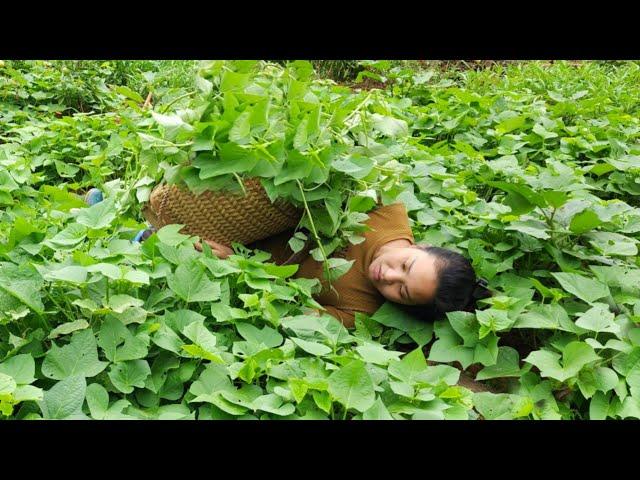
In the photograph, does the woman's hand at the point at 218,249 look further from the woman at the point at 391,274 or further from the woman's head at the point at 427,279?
the woman's head at the point at 427,279

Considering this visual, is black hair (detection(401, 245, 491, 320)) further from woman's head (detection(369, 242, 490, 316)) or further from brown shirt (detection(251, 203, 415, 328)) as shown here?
brown shirt (detection(251, 203, 415, 328))

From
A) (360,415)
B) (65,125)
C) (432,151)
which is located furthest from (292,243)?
(65,125)

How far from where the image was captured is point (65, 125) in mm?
3604

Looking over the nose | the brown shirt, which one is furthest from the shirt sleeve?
the nose

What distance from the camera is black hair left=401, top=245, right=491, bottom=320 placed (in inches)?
80.2

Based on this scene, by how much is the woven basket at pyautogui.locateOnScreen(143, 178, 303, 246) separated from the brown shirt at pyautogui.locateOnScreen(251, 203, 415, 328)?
0.10m

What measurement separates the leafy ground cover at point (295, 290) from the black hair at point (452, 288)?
4cm

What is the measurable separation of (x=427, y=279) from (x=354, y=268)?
11.8 inches

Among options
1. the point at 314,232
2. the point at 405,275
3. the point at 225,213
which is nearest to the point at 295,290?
the point at 314,232

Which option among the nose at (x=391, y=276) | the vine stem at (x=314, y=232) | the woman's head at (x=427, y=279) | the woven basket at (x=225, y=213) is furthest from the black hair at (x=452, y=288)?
the woven basket at (x=225, y=213)

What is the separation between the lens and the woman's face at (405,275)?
205 centimetres

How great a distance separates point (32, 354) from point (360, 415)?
2.26 ft

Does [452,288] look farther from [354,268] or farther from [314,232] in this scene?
[314,232]

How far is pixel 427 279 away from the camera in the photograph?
205 cm
